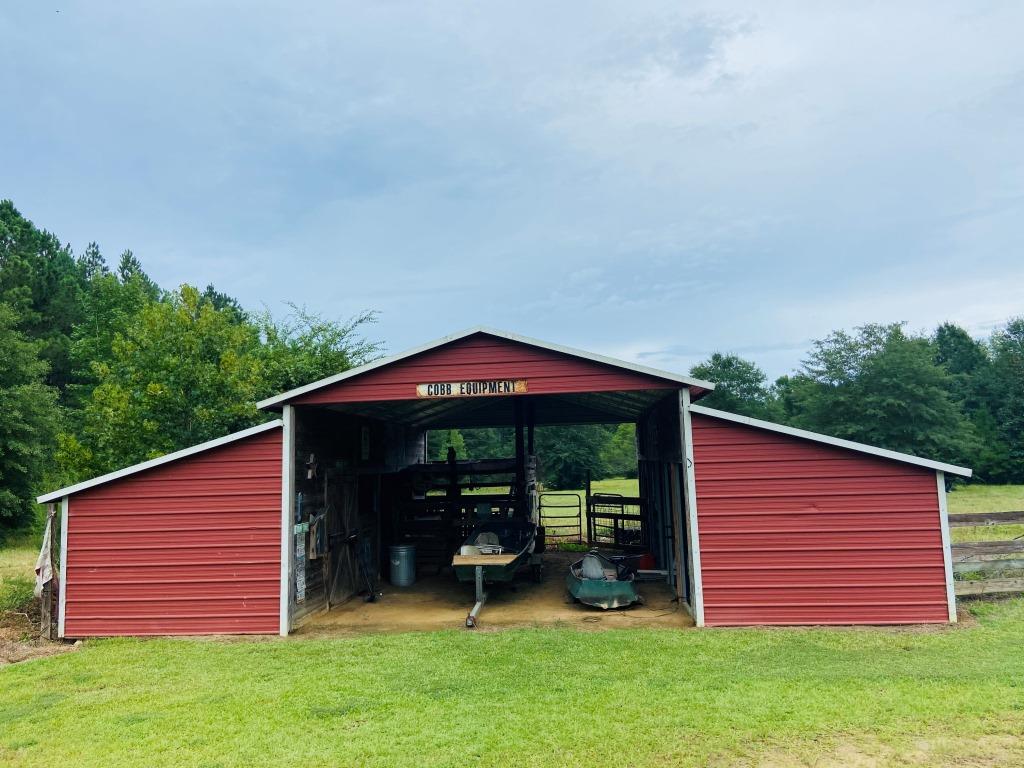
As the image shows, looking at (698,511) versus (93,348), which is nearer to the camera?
(698,511)

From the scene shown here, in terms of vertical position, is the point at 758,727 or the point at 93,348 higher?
the point at 93,348

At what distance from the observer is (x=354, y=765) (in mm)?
4383

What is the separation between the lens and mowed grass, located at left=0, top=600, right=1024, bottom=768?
180 inches

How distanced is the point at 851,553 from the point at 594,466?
140 feet

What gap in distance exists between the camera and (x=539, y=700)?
5469 millimetres

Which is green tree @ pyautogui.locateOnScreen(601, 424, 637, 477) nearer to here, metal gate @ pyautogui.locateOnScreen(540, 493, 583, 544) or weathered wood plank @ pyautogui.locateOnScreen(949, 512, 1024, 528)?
metal gate @ pyautogui.locateOnScreen(540, 493, 583, 544)

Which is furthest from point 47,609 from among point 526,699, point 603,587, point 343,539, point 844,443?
point 844,443

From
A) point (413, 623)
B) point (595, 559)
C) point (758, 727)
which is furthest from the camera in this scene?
point (595, 559)

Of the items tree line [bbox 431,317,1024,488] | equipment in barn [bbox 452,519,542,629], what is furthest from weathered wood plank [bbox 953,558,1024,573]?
tree line [bbox 431,317,1024,488]

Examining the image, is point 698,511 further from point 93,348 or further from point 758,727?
point 93,348

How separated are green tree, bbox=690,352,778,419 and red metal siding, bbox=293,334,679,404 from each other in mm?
55297

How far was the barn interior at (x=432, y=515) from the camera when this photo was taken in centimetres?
912

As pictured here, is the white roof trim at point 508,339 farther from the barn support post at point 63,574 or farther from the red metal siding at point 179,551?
the barn support post at point 63,574

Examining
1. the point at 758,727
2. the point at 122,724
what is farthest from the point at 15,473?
the point at 758,727
